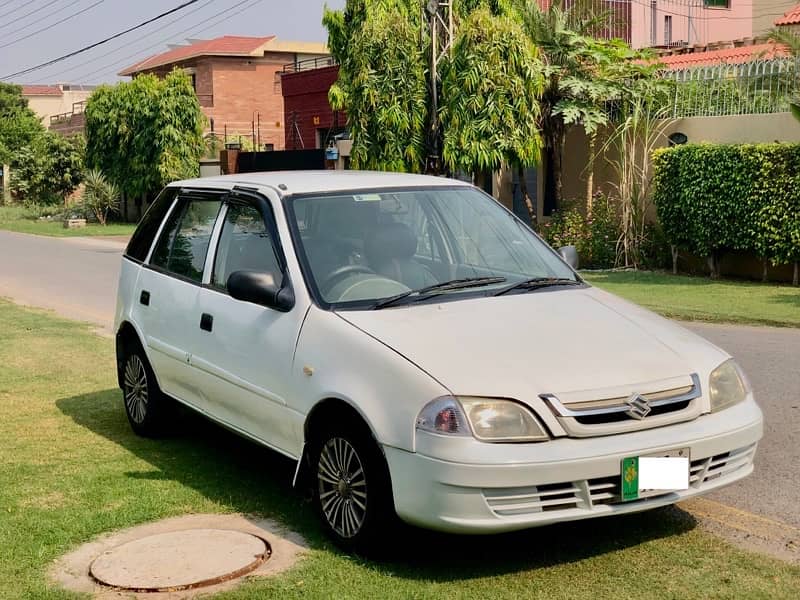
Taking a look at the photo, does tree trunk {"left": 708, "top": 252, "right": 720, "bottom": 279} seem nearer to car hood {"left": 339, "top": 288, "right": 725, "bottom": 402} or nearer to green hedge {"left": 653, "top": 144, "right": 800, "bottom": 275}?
green hedge {"left": 653, "top": 144, "right": 800, "bottom": 275}

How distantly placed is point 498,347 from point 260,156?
32.4m

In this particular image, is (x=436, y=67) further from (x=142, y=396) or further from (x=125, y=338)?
(x=142, y=396)

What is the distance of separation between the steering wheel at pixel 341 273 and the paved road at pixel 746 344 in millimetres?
2192

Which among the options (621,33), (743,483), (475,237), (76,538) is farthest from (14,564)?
(621,33)

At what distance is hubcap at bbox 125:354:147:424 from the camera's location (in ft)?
24.4

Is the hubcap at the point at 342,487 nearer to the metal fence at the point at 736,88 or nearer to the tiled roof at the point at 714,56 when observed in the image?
the metal fence at the point at 736,88

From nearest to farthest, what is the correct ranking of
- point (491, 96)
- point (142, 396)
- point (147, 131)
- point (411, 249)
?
point (411, 249) < point (142, 396) < point (491, 96) < point (147, 131)

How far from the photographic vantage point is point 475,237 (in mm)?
6316

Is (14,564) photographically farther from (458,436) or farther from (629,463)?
(629,463)

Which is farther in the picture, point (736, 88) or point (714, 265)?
point (736, 88)

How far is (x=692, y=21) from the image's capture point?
41500 mm

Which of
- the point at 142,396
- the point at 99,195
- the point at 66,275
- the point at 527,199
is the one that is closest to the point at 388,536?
the point at 142,396

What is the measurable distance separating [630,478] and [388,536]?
1044 mm

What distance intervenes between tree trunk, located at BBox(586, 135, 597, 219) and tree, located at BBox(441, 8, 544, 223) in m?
1.09
